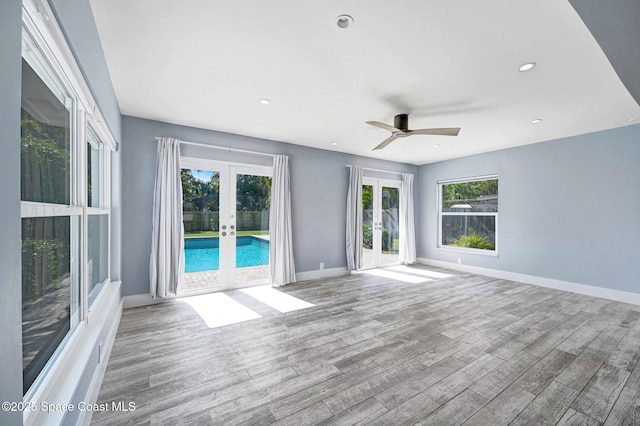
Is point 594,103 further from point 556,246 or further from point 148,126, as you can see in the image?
point 148,126

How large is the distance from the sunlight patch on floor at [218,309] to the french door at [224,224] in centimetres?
25

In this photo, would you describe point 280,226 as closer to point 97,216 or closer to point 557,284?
point 97,216

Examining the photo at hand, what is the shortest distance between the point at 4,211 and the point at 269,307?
10.5 feet

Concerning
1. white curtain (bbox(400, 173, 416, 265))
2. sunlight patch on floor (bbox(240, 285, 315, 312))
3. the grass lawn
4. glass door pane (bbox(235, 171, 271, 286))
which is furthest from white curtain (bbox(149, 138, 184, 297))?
white curtain (bbox(400, 173, 416, 265))

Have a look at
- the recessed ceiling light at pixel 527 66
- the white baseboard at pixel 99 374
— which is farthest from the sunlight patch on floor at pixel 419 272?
the white baseboard at pixel 99 374

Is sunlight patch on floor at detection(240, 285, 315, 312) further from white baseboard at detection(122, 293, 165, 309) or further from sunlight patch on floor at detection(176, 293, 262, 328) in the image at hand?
white baseboard at detection(122, 293, 165, 309)

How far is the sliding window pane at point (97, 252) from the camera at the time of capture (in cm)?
231

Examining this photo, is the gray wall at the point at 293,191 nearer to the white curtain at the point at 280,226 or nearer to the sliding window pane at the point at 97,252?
the white curtain at the point at 280,226

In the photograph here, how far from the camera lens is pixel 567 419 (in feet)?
5.56

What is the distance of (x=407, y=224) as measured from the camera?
6.64 meters

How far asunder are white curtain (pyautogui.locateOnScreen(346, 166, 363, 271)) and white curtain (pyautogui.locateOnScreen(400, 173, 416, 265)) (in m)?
1.47

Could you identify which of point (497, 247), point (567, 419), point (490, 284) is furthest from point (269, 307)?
point (497, 247)

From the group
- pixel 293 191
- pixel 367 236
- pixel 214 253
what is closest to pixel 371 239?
pixel 367 236

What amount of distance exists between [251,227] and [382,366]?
10.4 feet
